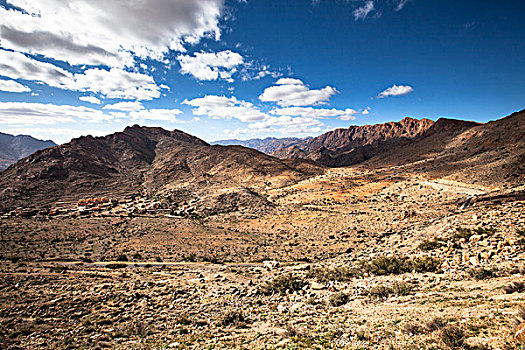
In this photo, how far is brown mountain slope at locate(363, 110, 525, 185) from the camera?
4097 cm

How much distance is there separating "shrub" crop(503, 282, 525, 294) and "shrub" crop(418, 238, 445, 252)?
7.23 metres

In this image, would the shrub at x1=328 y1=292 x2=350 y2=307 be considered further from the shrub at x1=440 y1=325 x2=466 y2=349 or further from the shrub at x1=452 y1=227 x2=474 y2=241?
the shrub at x1=452 y1=227 x2=474 y2=241

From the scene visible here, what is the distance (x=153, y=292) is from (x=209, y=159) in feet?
305

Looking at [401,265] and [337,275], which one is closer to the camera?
[401,265]

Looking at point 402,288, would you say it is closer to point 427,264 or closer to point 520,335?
point 427,264

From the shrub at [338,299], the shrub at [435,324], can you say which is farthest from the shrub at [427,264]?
the shrub at [435,324]

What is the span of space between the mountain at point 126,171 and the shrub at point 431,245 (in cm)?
5884

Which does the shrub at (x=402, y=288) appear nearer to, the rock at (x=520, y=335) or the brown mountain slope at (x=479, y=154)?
the rock at (x=520, y=335)

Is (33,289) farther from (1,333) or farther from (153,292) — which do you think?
(153,292)

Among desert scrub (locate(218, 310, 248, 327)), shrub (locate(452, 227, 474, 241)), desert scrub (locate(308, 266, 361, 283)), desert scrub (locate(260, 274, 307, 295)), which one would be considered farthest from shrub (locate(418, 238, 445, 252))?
desert scrub (locate(218, 310, 248, 327))

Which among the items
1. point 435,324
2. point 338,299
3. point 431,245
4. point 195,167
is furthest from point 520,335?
point 195,167

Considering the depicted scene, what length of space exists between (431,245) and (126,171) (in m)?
107

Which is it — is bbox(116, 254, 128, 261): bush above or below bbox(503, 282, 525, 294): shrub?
below

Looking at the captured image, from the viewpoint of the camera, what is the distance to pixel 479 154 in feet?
200
